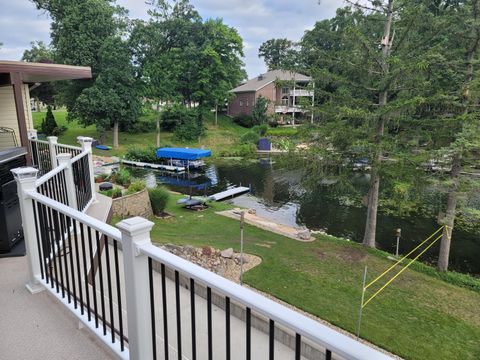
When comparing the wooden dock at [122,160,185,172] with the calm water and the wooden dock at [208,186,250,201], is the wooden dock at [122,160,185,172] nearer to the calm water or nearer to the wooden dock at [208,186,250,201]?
the calm water

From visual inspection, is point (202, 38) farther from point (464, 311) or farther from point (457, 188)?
point (464, 311)

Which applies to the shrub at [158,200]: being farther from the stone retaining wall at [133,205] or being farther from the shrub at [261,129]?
the shrub at [261,129]

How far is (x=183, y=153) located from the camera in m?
26.0

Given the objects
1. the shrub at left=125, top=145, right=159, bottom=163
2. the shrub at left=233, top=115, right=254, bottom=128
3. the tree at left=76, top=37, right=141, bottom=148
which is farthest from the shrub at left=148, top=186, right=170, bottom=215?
the shrub at left=233, top=115, right=254, bottom=128

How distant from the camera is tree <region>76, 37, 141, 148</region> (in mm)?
27172

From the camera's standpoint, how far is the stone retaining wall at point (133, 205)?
1204 centimetres

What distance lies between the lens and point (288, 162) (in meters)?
12.3

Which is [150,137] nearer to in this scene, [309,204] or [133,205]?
[309,204]

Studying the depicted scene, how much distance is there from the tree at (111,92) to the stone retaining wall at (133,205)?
1683 centimetres

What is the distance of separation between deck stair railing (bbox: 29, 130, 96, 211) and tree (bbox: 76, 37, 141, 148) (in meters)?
19.8

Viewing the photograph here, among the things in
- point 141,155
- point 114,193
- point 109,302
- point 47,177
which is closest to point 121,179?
point 114,193

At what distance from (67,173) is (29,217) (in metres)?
1.53

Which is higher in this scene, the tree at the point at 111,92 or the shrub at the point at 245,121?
the tree at the point at 111,92

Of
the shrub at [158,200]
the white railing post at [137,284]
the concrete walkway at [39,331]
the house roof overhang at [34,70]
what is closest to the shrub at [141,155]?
the shrub at [158,200]
